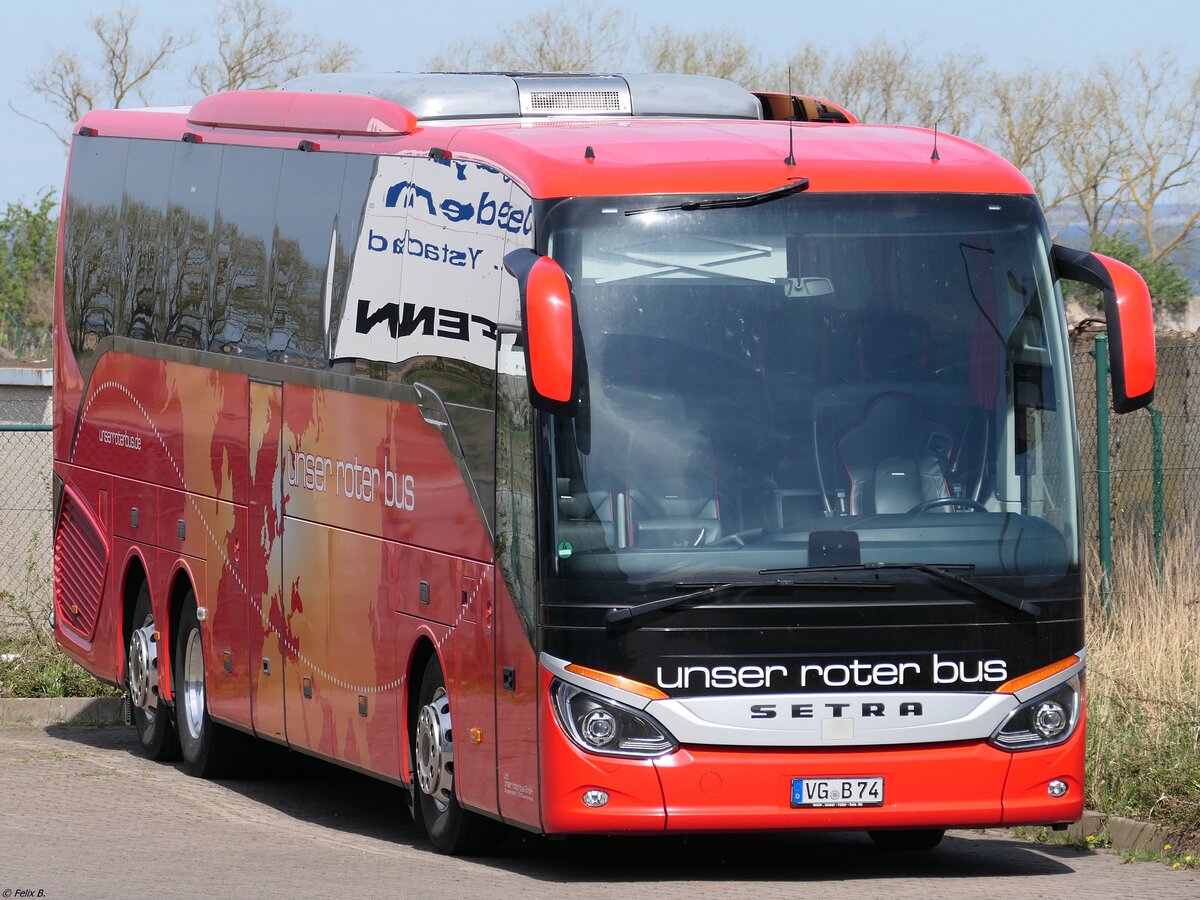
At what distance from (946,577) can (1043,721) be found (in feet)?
2.55

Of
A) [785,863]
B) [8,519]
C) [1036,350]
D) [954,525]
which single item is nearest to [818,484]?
[954,525]

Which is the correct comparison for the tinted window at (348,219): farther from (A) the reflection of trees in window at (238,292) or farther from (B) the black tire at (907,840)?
(B) the black tire at (907,840)

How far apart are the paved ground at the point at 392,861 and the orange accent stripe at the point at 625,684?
32.2 inches

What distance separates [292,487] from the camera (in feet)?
40.2

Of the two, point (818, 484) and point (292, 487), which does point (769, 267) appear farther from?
point (292, 487)

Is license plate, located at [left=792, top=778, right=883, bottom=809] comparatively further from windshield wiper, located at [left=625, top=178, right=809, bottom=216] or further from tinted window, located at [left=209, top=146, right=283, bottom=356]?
tinted window, located at [left=209, top=146, right=283, bottom=356]

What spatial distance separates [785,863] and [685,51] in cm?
5327

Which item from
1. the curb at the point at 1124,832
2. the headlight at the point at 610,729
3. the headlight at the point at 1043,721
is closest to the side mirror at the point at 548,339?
the headlight at the point at 610,729

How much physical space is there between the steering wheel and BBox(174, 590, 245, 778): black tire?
6164mm

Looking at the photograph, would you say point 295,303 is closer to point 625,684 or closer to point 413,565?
point 413,565

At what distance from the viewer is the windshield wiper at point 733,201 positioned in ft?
30.4

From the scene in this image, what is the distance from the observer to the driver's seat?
30.1ft

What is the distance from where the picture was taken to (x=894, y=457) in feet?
30.2

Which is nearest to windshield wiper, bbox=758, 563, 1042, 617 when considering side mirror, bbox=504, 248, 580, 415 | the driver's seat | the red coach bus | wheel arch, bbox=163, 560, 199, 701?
A: the red coach bus
